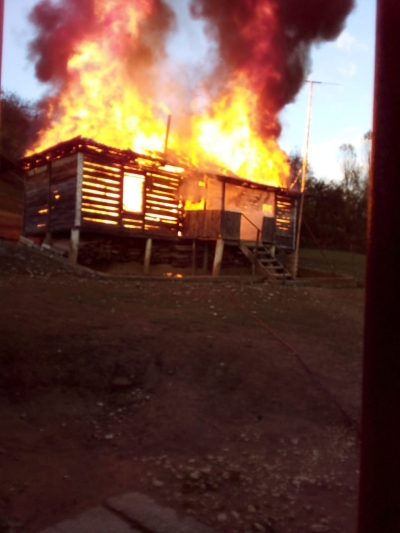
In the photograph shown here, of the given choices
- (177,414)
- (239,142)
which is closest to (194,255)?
(239,142)

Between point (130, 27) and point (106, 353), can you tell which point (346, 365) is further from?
point (130, 27)

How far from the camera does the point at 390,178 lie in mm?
1395

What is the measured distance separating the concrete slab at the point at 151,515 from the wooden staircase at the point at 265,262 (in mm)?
12684

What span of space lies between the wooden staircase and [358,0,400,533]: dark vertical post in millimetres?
14751

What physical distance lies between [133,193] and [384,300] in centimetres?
1723

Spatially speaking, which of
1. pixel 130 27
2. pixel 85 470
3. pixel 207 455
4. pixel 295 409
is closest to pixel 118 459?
pixel 85 470

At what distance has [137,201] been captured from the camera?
18.3m

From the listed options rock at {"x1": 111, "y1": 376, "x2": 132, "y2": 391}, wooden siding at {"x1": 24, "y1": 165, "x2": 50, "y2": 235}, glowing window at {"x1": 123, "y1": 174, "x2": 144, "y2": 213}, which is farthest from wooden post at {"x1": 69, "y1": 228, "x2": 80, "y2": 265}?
rock at {"x1": 111, "y1": 376, "x2": 132, "y2": 391}

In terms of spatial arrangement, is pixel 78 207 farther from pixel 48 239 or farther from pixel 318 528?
pixel 318 528

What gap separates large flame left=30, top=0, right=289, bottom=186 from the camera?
1939 centimetres

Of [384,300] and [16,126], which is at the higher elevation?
[16,126]

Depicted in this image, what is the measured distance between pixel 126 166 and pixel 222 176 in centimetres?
359

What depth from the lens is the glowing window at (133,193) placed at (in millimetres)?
17983

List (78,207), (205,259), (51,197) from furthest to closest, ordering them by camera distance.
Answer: (205,259), (51,197), (78,207)
